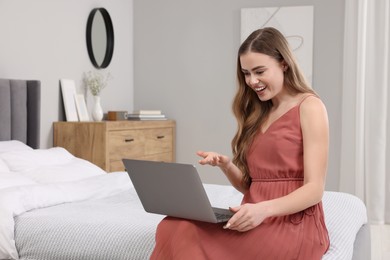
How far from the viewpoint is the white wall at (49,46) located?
366cm

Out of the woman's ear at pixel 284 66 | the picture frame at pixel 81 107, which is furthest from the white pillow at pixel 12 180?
the picture frame at pixel 81 107

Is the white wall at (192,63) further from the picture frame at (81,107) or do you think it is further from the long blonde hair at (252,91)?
the long blonde hair at (252,91)

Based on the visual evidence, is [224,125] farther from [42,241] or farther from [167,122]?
[42,241]

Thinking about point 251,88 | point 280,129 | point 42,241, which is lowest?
point 42,241

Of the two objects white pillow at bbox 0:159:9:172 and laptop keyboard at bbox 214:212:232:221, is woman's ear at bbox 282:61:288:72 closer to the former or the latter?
laptop keyboard at bbox 214:212:232:221

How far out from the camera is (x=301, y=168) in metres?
1.78

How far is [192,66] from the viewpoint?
523 centimetres

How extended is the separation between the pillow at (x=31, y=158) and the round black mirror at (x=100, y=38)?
1452 mm

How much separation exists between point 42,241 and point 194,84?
3.15m

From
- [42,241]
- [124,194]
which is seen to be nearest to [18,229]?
[42,241]

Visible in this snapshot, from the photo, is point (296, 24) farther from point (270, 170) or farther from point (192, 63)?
point (270, 170)

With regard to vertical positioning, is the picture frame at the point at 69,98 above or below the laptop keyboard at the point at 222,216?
above

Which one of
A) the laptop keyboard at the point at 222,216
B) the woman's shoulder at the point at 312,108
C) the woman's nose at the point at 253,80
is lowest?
the laptop keyboard at the point at 222,216

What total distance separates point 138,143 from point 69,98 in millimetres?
654
